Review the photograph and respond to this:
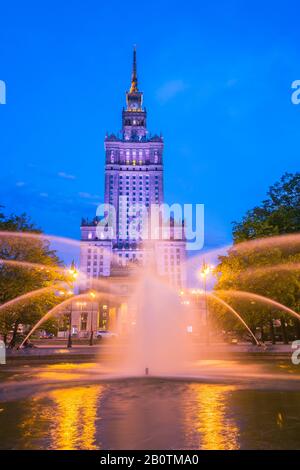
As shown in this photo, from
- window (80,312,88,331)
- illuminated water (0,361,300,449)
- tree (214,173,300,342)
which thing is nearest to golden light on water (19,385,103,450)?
illuminated water (0,361,300,449)

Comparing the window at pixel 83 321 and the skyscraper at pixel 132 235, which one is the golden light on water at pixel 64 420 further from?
the skyscraper at pixel 132 235

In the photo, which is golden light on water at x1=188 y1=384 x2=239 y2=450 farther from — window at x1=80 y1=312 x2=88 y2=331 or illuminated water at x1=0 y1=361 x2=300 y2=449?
window at x1=80 y1=312 x2=88 y2=331

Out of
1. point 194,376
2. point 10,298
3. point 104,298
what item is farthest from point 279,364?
point 104,298

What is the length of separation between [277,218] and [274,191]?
5.94m

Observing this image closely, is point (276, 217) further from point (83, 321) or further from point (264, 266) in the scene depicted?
point (83, 321)

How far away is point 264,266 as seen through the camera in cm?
3697

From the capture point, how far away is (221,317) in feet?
140

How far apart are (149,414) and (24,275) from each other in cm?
2610

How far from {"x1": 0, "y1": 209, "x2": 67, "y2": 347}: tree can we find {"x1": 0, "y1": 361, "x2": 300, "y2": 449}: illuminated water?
626 inches

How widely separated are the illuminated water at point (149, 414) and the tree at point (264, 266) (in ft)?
58.1

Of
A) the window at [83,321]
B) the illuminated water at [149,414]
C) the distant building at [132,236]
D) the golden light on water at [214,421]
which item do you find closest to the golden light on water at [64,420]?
the illuminated water at [149,414]

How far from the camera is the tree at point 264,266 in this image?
119 feet

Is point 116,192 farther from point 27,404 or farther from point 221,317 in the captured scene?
point 27,404

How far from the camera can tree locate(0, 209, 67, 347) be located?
115 ft
